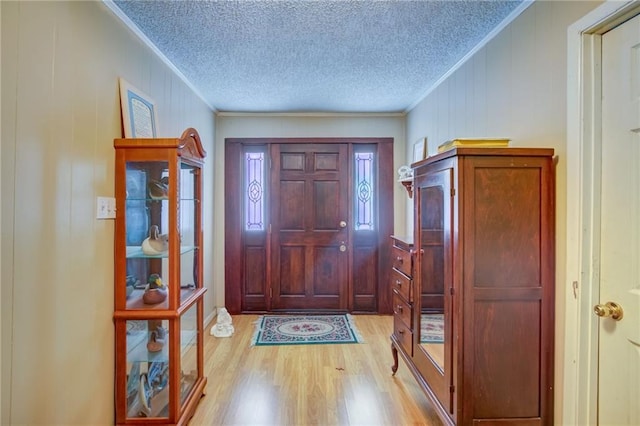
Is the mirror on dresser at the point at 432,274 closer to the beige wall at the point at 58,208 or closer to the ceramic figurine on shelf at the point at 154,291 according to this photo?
the ceramic figurine on shelf at the point at 154,291

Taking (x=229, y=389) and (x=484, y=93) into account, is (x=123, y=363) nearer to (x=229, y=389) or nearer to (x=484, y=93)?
(x=229, y=389)

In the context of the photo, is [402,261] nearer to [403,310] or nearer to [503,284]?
[403,310]

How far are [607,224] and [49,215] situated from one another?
7.59 feet

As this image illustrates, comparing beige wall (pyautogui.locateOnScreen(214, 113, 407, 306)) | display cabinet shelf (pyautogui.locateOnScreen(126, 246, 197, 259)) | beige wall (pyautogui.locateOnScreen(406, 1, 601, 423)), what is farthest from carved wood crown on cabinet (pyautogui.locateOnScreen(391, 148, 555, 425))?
beige wall (pyautogui.locateOnScreen(214, 113, 407, 306))

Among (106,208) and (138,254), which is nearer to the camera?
(106,208)

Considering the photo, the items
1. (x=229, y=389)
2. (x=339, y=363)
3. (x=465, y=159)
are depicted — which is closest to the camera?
(x=465, y=159)

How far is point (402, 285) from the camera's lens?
7.71ft

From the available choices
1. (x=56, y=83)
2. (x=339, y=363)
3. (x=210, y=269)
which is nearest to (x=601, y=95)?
(x=56, y=83)

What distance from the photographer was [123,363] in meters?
1.87

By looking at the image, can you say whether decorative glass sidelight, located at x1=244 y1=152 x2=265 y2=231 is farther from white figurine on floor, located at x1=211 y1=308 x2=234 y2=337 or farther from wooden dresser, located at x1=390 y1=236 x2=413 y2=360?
wooden dresser, located at x1=390 y1=236 x2=413 y2=360

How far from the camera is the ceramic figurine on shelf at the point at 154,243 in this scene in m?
1.97

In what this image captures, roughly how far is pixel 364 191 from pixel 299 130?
3.56 feet

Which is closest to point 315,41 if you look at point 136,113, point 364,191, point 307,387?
point 136,113

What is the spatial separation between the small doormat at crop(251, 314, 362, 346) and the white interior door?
Result: 2.20 meters
